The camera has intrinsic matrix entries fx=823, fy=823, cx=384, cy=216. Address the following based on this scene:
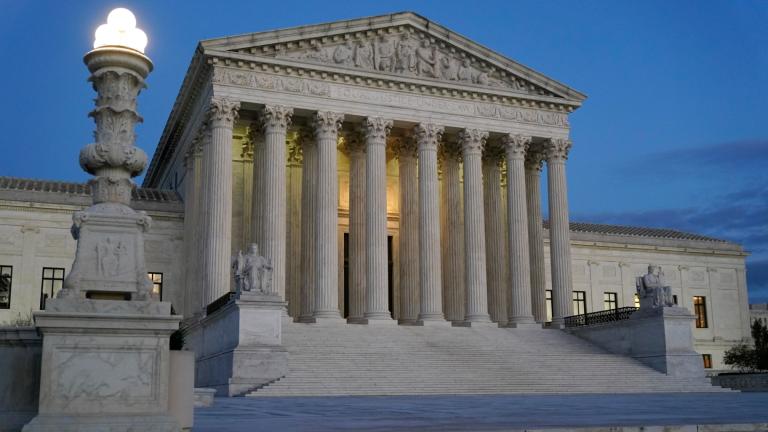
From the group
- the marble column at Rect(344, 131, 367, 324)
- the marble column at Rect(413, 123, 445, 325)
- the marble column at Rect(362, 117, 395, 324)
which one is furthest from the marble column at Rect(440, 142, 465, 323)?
the marble column at Rect(362, 117, 395, 324)

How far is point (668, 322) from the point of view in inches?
1420

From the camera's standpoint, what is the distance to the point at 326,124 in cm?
4119

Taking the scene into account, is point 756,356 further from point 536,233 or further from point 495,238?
point 495,238

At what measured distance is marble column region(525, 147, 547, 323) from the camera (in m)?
46.6

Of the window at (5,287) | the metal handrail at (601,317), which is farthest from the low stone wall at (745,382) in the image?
the window at (5,287)

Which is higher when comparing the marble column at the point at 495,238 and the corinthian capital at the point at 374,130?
the corinthian capital at the point at 374,130

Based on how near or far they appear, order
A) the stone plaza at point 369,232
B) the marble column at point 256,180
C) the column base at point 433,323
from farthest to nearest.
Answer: the marble column at point 256,180 < the column base at point 433,323 < the stone plaza at point 369,232

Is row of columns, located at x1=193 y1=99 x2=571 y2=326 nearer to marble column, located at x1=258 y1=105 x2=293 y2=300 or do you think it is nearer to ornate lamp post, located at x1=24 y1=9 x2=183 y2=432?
marble column, located at x1=258 y1=105 x2=293 y2=300

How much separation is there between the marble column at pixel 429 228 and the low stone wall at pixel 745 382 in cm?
1315

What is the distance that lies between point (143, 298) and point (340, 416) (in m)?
6.44

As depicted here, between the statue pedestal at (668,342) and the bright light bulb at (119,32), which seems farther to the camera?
the statue pedestal at (668,342)

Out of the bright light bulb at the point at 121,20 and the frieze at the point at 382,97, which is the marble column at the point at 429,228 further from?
the bright light bulb at the point at 121,20

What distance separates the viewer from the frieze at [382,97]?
131 ft

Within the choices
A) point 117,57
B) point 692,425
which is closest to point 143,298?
point 117,57
